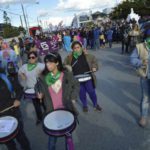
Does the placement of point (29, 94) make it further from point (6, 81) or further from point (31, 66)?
point (6, 81)

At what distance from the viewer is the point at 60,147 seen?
4973 mm

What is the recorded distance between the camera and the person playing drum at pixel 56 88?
3934 mm

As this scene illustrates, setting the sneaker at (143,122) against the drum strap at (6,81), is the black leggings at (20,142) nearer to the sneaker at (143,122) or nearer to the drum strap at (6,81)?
the drum strap at (6,81)

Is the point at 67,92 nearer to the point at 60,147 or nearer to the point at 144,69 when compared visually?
the point at 60,147

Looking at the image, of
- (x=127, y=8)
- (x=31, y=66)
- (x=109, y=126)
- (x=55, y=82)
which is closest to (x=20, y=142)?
(x=55, y=82)

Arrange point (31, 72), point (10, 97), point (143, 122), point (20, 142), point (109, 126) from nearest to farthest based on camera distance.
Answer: point (10, 97) < point (20, 142) < point (143, 122) < point (109, 126) < point (31, 72)

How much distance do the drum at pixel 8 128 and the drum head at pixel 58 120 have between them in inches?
15.6

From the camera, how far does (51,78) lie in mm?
3969

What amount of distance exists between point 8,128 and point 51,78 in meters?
0.85

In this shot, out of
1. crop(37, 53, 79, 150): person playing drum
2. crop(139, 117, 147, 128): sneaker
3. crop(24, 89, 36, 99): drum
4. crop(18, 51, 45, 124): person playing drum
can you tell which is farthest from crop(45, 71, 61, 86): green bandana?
crop(139, 117, 147, 128): sneaker

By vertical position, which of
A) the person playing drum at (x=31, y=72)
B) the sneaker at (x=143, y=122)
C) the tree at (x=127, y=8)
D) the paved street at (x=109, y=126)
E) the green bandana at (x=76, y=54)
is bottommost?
the tree at (x=127, y=8)

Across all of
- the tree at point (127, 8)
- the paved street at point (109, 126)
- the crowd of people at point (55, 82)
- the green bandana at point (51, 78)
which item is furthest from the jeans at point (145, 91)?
the tree at point (127, 8)

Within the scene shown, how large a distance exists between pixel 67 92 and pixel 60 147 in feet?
4.63

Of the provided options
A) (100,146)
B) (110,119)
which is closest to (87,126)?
(110,119)
